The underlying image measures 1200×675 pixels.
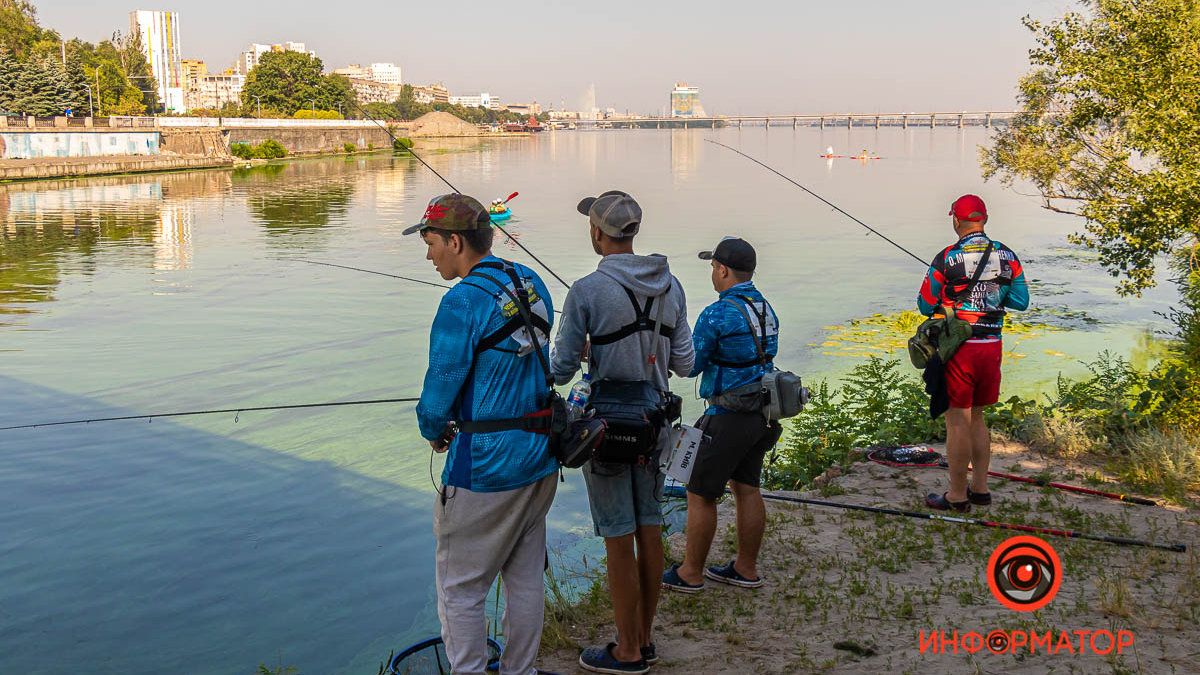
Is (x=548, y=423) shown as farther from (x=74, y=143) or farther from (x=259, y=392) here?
(x=74, y=143)

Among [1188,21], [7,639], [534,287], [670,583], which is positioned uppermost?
[1188,21]

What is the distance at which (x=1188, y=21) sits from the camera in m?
11.4

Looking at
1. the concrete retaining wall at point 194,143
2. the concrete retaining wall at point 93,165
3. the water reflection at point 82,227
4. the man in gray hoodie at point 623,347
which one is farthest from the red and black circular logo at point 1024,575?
the concrete retaining wall at point 194,143

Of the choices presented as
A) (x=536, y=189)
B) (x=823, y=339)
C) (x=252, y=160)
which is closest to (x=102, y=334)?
(x=823, y=339)

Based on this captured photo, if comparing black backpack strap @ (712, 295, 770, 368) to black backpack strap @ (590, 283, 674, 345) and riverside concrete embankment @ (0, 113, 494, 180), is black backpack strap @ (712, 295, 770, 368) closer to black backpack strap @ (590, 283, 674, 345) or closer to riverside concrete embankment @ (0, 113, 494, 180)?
black backpack strap @ (590, 283, 674, 345)

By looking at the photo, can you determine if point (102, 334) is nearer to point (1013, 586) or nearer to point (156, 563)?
point (156, 563)

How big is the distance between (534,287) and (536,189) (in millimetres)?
47034

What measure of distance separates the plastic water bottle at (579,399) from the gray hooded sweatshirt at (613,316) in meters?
0.05

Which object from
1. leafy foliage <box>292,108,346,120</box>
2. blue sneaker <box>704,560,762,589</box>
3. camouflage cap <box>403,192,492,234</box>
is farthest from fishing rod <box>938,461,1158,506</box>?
leafy foliage <box>292,108,346,120</box>

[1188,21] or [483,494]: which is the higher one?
[1188,21]

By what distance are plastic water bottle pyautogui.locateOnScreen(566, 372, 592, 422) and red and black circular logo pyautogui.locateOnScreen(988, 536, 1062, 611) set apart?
2.32 meters

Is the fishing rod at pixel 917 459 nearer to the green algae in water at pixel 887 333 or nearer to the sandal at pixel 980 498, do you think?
the sandal at pixel 980 498

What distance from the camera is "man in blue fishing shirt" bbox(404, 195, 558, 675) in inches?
134

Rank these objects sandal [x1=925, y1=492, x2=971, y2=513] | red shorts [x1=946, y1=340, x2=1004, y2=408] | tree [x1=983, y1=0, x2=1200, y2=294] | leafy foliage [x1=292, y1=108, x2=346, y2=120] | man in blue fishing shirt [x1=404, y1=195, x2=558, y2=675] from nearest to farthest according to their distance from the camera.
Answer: man in blue fishing shirt [x1=404, y1=195, x2=558, y2=675]
red shorts [x1=946, y1=340, x2=1004, y2=408]
sandal [x1=925, y1=492, x2=971, y2=513]
tree [x1=983, y1=0, x2=1200, y2=294]
leafy foliage [x1=292, y1=108, x2=346, y2=120]
